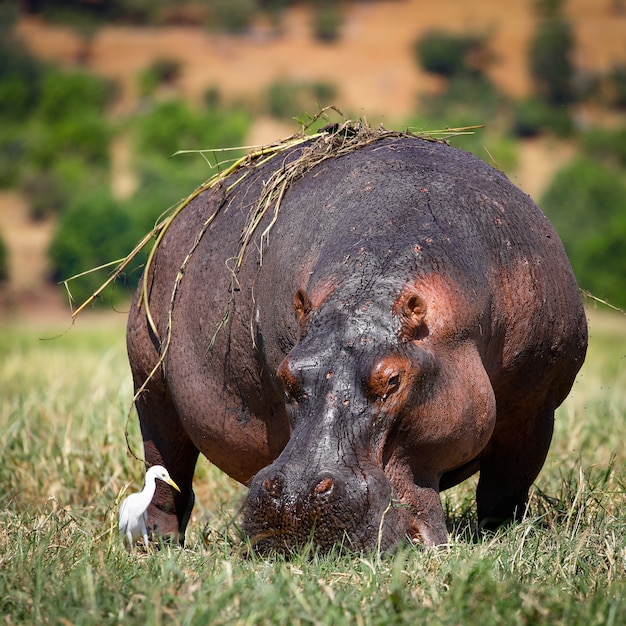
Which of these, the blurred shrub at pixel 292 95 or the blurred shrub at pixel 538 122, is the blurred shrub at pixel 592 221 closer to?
the blurred shrub at pixel 538 122

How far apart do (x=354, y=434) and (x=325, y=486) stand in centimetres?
20

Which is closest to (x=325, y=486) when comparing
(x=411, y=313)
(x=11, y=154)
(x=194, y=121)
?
(x=411, y=313)

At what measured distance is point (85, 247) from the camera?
29.6m

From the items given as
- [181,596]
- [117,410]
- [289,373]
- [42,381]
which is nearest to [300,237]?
[289,373]

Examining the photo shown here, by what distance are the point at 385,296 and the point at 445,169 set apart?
95 cm

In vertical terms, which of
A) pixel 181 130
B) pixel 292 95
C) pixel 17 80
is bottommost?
pixel 181 130

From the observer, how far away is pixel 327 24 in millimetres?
69125

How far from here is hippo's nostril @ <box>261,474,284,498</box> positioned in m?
3.33

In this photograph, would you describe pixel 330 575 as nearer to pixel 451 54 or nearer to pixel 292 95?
pixel 292 95

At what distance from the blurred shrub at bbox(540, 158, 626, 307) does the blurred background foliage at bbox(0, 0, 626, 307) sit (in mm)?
75

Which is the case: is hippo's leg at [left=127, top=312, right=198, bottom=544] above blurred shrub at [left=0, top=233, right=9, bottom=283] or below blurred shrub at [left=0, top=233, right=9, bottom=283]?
above

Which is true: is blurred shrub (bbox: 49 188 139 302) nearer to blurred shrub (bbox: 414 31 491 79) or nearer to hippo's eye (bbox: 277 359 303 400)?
hippo's eye (bbox: 277 359 303 400)

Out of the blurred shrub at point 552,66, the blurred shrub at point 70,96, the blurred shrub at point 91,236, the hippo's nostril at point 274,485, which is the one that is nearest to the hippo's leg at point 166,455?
the hippo's nostril at point 274,485


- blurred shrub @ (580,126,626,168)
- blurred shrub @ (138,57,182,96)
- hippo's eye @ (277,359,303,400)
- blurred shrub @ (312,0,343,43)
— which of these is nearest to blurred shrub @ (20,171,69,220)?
blurred shrub @ (138,57,182,96)
